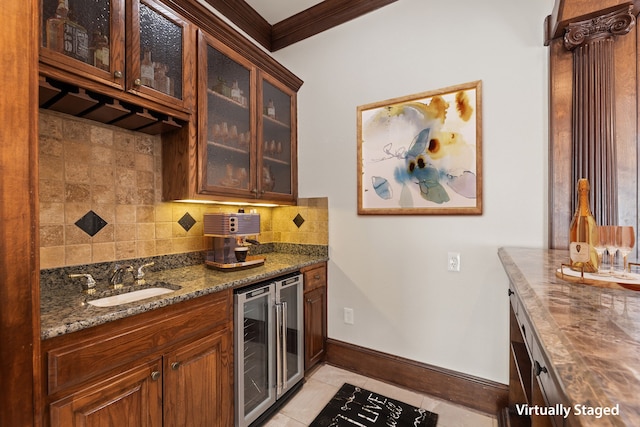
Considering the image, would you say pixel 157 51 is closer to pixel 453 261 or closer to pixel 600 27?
pixel 453 261

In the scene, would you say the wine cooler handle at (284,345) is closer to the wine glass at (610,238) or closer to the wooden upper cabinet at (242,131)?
the wooden upper cabinet at (242,131)

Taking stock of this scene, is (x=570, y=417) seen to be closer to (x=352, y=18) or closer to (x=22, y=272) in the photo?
(x=22, y=272)

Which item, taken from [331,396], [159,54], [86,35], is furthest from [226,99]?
[331,396]

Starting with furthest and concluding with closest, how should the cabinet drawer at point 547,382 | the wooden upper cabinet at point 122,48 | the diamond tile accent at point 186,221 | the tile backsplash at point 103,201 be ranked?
the diamond tile accent at point 186,221, the tile backsplash at point 103,201, the wooden upper cabinet at point 122,48, the cabinet drawer at point 547,382

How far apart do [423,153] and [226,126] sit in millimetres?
1396

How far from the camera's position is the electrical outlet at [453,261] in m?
1.91

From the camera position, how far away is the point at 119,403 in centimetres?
108

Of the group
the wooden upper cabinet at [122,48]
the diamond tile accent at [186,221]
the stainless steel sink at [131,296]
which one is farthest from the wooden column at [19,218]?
the diamond tile accent at [186,221]

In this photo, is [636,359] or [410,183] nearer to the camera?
[636,359]

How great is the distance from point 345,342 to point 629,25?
2.66 meters

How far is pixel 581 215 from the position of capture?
107 cm

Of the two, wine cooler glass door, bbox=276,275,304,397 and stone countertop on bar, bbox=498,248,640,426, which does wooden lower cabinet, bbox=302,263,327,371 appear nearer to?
wine cooler glass door, bbox=276,275,304,397

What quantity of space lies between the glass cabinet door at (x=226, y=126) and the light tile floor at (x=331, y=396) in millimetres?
1475

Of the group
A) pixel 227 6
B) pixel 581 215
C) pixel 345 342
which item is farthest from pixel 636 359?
pixel 227 6
